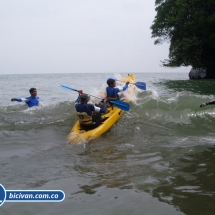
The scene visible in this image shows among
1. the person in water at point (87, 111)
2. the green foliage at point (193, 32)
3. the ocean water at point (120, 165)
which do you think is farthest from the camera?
the green foliage at point (193, 32)

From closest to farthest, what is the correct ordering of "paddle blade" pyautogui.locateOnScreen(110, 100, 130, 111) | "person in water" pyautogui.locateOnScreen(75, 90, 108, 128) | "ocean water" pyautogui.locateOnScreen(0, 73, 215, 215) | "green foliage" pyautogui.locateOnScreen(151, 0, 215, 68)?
"ocean water" pyautogui.locateOnScreen(0, 73, 215, 215) < "person in water" pyautogui.locateOnScreen(75, 90, 108, 128) < "paddle blade" pyautogui.locateOnScreen(110, 100, 130, 111) < "green foliage" pyautogui.locateOnScreen(151, 0, 215, 68)

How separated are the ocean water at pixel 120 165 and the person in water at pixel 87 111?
47 centimetres

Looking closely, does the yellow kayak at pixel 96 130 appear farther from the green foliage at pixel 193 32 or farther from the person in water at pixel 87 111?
the green foliage at pixel 193 32

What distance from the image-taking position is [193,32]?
24.6 metres

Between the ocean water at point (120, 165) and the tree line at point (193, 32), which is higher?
the tree line at point (193, 32)

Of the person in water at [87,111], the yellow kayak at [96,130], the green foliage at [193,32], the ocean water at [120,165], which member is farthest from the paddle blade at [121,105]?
the green foliage at [193,32]

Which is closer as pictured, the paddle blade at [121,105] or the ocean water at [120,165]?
the ocean water at [120,165]

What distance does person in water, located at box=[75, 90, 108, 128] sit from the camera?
6.58m

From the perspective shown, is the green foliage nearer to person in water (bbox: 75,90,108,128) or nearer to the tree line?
the tree line

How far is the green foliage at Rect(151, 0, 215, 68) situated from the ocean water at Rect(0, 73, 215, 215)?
16.6 m

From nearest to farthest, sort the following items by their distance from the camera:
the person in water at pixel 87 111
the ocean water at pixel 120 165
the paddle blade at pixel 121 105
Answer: the ocean water at pixel 120 165 < the person in water at pixel 87 111 < the paddle blade at pixel 121 105

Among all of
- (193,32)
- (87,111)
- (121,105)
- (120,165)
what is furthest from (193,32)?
(120,165)

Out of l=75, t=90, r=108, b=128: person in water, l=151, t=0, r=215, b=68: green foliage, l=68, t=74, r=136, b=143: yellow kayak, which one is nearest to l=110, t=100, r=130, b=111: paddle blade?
l=68, t=74, r=136, b=143: yellow kayak

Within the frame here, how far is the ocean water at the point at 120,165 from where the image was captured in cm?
326
